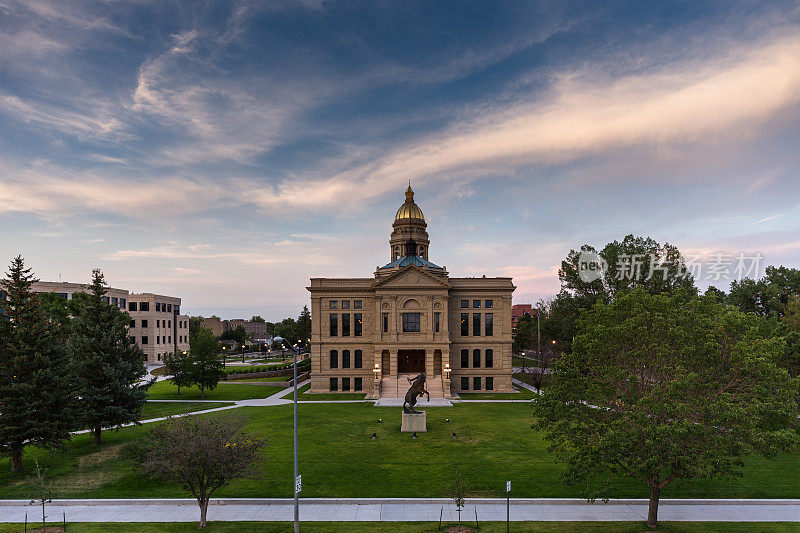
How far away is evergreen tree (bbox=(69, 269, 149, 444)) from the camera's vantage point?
31.5 meters

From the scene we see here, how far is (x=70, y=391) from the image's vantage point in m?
27.5

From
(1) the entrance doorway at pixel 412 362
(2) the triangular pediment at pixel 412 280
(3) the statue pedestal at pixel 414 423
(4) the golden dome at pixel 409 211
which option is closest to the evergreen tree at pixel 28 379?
(3) the statue pedestal at pixel 414 423

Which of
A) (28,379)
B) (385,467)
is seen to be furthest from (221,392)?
(385,467)

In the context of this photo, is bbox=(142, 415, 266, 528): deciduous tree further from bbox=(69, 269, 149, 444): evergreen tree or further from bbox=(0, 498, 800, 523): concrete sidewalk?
bbox=(69, 269, 149, 444): evergreen tree

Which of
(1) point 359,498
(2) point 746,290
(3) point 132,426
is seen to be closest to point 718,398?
(1) point 359,498

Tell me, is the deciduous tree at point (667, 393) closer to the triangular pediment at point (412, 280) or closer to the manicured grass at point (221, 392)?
the triangular pediment at point (412, 280)

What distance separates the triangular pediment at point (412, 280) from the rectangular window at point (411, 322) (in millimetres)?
3645

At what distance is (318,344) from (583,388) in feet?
132

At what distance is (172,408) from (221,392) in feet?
36.2

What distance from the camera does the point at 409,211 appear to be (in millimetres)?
71562

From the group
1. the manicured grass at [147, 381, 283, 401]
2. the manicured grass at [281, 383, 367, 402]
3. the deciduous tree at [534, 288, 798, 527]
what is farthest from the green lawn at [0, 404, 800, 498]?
the manicured grass at [147, 381, 283, 401]

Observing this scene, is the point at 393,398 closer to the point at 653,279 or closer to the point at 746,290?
the point at 653,279

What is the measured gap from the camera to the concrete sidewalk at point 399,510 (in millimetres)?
20031

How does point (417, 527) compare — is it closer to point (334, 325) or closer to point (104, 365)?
point (104, 365)
